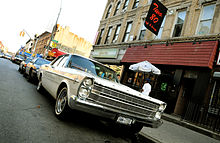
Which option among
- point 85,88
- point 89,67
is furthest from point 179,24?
point 85,88

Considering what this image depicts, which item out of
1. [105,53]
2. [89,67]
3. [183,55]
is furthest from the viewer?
[105,53]

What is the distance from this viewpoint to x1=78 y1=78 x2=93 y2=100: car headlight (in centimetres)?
291

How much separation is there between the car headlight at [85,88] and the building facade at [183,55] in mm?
6349

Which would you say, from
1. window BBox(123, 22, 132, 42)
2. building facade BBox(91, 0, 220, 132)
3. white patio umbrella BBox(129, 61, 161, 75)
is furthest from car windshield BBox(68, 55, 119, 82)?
window BBox(123, 22, 132, 42)

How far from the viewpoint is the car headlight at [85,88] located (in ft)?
9.55

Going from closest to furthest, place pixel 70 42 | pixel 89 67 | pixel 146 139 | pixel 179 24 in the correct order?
pixel 146 139
pixel 89 67
pixel 179 24
pixel 70 42

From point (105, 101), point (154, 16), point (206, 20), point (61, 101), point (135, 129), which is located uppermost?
point (206, 20)

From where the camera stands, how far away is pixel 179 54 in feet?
32.1

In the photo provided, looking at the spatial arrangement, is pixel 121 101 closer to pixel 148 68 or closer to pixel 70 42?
pixel 148 68

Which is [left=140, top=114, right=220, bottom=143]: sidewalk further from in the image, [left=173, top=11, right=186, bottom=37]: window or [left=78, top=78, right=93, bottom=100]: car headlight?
[left=173, top=11, right=186, bottom=37]: window

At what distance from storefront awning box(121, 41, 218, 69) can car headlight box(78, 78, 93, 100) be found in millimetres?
7524

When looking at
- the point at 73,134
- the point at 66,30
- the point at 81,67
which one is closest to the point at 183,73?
the point at 81,67

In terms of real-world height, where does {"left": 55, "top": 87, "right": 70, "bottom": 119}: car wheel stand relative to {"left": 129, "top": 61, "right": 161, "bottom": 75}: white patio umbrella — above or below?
below

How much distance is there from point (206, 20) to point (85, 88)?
10.1m
